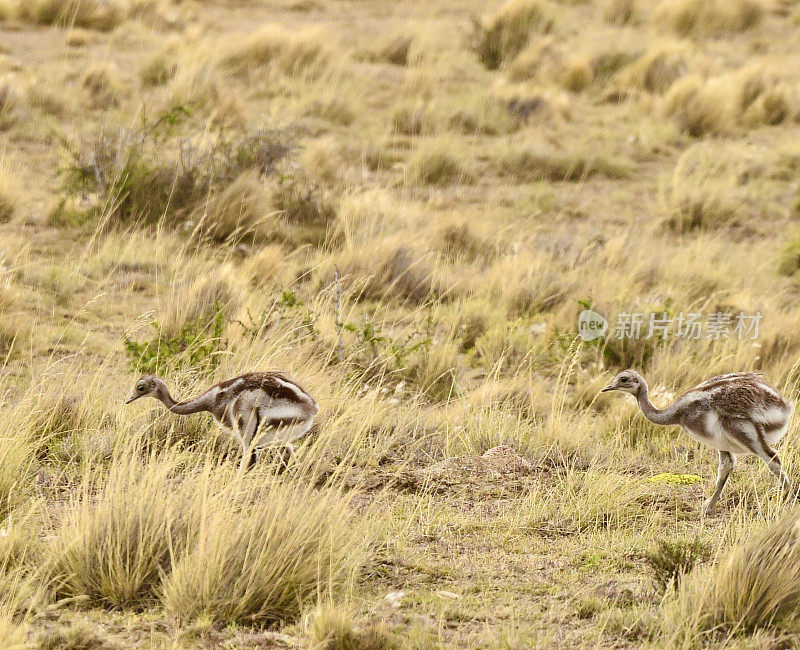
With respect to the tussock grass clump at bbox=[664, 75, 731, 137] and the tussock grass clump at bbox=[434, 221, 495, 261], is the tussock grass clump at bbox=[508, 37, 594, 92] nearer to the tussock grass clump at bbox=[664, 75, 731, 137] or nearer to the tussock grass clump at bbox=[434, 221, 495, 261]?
the tussock grass clump at bbox=[664, 75, 731, 137]

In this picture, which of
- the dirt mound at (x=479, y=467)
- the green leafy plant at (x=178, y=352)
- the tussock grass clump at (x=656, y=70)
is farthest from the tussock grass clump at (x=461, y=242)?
the tussock grass clump at (x=656, y=70)

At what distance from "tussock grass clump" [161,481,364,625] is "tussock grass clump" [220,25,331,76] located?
12003mm

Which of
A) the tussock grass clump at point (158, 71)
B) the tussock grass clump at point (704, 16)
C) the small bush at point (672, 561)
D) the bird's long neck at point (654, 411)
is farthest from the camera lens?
the tussock grass clump at point (704, 16)

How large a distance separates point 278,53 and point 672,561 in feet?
42.8

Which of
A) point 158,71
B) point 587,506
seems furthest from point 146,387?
point 158,71

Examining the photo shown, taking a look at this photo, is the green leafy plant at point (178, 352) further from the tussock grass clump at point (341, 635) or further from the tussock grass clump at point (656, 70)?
the tussock grass clump at point (656, 70)

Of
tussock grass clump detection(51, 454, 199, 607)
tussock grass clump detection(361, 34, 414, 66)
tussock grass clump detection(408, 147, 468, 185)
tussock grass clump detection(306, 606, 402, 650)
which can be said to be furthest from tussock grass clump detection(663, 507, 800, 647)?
tussock grass clump detection(361, 34, 414, 66)

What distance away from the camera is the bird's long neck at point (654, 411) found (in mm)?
6246

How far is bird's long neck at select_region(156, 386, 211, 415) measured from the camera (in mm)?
6020

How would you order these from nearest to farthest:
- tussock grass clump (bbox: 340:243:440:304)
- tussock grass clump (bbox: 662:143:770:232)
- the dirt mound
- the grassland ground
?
the grassland ground
the dirt mound
tussock grass clump (bbox: 340:243:440:304)
tussock grass clump (bbox: 662:143:770:232)

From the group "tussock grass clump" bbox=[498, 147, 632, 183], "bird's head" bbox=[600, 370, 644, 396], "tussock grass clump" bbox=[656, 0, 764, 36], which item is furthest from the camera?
"tussock grass clump" bbox=[656, 0, 764, 36]

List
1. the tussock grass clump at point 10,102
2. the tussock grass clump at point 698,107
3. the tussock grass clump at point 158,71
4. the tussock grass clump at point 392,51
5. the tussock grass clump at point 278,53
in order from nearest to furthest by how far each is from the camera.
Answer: the tussock grass clump at point 10,102 < the tussock grass clump at point 158,71 < the tussock grass clump at point 698,107 < the tussock grass clump at point 278,53 < the tussock grass clump at point 392,51

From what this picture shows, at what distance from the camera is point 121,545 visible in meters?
4.91

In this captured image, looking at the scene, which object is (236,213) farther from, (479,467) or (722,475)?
(722,475)
